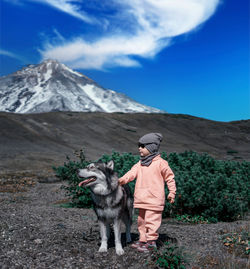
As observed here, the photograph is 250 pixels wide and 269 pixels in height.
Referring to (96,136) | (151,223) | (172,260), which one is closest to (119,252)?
(151,223)

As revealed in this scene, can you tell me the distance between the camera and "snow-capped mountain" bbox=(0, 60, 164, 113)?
134 meters

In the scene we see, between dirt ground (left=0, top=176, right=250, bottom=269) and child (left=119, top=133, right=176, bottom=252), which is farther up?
child (left=119, top=133, right=176, bottom=252)

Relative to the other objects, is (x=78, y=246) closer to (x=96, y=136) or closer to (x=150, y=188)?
(x=150, y=188)

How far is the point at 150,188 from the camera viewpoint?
4.72 metres

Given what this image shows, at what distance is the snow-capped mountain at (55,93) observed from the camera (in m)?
134

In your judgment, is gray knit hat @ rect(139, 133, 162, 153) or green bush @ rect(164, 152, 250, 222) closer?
gray knit hat @ rect(139, 133, 162, 153)

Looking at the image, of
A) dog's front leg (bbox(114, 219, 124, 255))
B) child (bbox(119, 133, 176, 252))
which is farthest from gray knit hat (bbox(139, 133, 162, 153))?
dog's front leg (bbox(114, 219, 124, 255))

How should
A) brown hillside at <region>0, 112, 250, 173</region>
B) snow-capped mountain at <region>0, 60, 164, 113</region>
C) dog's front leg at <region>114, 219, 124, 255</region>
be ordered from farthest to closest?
snow-capped mountain at <region>0, 60, 164, 113</region> → brown hillside at <region>0, 112, 250, 173</region> → dog's front leg at <region>114, 219, 124, 255</region>

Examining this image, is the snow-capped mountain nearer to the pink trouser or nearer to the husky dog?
the husky dog

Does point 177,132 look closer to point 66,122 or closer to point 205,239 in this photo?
point 66,122

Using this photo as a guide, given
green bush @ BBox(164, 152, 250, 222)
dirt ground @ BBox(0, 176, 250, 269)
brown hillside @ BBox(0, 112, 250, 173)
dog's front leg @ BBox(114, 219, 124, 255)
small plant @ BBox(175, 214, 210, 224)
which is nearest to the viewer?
dirt ground @ BBox(0, 176, 250, 269)

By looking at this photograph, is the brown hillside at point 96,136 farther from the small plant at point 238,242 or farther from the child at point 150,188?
the small plant at point 238,242

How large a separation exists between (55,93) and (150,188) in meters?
148

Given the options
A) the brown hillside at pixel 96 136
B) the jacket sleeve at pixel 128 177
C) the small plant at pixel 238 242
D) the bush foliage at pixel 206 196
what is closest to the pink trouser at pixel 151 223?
the jacket sleeve at pixel 128 177
